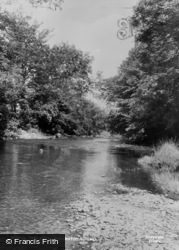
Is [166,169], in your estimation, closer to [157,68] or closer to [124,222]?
[124,222]

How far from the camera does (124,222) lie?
8258 mm

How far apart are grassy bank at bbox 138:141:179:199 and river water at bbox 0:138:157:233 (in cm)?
47

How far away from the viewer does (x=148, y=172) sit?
54.8ft

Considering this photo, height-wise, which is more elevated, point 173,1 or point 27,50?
point 27,50

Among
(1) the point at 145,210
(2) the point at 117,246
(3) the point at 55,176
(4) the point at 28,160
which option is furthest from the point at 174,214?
(4) the point at 28,160

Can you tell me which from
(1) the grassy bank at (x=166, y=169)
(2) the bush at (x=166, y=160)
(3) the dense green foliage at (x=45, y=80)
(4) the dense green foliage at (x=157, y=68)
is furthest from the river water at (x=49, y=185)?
(3) the dense green foliage at (x=45, y=80)

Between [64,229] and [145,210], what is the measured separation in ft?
9.85

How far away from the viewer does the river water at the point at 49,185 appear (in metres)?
8.21

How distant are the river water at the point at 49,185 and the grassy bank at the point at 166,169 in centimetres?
47

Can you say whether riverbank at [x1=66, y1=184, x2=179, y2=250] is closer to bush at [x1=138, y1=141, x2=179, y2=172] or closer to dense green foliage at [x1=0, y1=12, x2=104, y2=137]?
bush at [x1=138, y1=141, x2=179, y2=172]

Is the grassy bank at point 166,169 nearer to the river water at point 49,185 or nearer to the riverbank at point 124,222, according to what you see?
the river water at point 49,185

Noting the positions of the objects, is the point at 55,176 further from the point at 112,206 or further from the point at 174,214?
the point at 174,214

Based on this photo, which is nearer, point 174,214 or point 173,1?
point 174,214

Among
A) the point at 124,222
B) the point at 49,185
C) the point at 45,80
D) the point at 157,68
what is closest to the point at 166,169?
the point at 49,185
